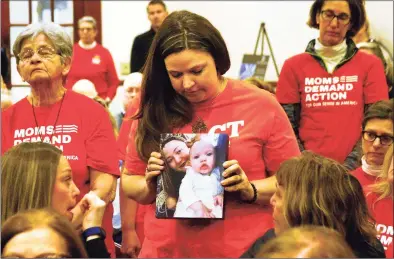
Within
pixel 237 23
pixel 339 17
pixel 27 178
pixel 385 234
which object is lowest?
pixel 385 234

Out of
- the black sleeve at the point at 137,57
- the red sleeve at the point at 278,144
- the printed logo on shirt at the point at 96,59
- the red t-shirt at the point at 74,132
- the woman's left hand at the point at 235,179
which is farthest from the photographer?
the printed logo on shirt at the point at 96,59

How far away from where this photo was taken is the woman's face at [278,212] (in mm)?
2541

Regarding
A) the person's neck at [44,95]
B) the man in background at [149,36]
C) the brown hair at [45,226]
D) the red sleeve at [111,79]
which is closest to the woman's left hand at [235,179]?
the brown hair at [45,226]

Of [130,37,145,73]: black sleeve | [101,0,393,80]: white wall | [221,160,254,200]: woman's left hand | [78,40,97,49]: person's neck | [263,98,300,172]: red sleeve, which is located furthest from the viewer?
[101,0,393,80]: white wall

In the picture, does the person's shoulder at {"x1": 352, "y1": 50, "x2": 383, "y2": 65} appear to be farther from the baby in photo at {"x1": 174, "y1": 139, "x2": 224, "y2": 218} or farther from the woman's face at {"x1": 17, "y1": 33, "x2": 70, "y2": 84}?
the baby in photo at {"x1": 174, "y1": 139, "x2": 224, "y2": 218}

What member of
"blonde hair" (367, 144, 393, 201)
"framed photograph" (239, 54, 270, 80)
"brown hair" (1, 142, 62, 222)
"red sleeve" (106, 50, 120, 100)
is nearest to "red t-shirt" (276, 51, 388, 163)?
"blonde hair" (367, 144, 393, 201)

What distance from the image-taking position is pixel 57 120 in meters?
3.21

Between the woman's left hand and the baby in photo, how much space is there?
3cm

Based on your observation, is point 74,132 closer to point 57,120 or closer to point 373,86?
point 57,120

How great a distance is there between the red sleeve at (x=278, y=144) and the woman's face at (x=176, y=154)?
0.26m

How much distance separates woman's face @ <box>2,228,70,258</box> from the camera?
2.07 metres

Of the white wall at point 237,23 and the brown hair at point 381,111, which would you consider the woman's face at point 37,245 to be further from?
the white wall at point 237,23

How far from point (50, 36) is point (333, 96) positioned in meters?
1.58

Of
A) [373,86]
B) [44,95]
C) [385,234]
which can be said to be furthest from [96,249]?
[373,86]
